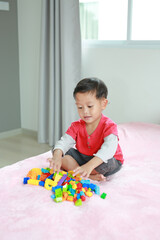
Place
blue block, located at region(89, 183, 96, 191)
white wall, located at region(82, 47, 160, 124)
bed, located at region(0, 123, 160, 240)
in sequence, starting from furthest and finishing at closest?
white wall, located at region(82, 47, 160, 124) → blue block, located at region(89, 183, 96, 191) → bed, located at region(0, 123, 160, 240)

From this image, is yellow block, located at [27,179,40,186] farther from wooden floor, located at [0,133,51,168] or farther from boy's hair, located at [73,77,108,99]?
wooden floor, located at [0,133,51,168]

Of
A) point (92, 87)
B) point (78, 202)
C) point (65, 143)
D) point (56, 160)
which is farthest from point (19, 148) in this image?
point (78, 202)

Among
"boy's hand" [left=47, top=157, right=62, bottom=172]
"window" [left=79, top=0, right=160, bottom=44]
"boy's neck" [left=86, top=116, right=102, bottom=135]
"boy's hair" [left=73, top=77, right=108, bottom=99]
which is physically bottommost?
"boy's hand" [left=47, top=157, right=62, bottom=172]

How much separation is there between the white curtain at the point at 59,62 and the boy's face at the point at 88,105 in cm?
147

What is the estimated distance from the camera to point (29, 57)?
360 cm

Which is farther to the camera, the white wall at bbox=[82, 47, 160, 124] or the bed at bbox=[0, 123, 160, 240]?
the white wall at bbox=[82, 47, 160, 124]

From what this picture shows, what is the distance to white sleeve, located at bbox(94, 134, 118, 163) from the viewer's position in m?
1.59

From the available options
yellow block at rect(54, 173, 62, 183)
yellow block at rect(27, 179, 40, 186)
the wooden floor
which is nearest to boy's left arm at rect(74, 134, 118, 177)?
yellow block at rect(54, 173, 62, 183)

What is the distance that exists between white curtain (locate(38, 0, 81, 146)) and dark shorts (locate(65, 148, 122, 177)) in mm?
1382

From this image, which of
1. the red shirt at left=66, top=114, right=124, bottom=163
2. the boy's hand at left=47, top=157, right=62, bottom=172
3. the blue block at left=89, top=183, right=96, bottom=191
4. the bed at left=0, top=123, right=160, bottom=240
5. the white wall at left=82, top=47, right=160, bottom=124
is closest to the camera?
the bed at left=0, top=123, right=160, bottom=240

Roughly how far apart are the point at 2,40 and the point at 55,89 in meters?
0.88

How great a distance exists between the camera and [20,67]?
371 cm

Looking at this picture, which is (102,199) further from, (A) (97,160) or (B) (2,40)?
(B) (2,40)

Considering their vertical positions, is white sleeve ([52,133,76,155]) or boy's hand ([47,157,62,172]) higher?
white sleeve ([52,133,76,155])
